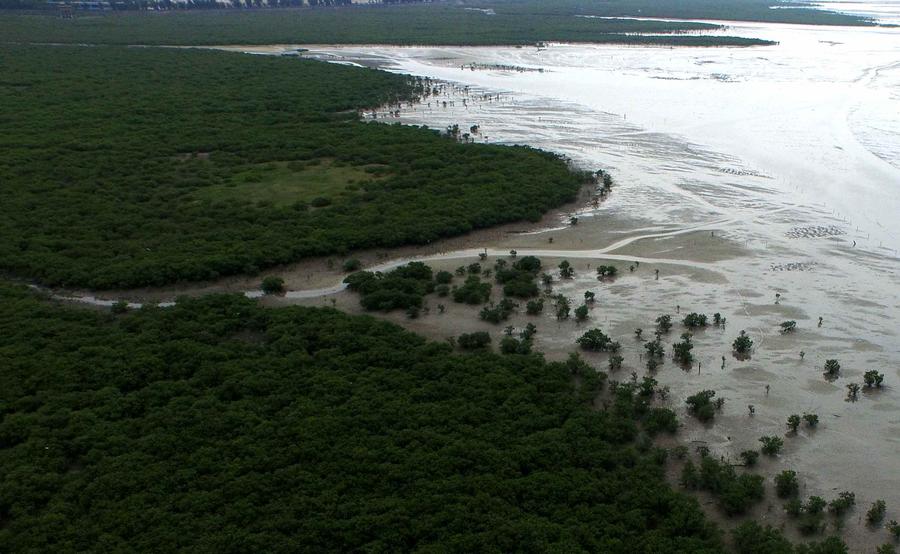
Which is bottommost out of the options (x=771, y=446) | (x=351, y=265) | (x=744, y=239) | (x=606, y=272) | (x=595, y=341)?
(x=771, y=446)

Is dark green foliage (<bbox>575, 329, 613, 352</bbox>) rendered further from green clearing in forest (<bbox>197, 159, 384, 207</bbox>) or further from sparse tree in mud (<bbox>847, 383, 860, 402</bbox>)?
green clearing in forest (<bbox>197, 159, 384, 207</bbox>)

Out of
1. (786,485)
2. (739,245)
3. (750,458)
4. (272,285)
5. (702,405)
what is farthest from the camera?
(739,245)

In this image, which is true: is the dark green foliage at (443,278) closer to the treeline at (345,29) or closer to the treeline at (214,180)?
the treeline at (214,180)

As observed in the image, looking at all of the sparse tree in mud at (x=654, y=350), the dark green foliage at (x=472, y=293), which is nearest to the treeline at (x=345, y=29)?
the dark green foliage at (x=472, y=293)

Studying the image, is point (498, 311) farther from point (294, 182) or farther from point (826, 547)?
point (294, 182)

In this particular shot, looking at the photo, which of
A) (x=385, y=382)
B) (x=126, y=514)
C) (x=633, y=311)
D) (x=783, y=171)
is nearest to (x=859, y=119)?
(x=783, y=171)

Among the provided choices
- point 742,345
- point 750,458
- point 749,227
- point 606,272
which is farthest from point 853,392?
point 749,227

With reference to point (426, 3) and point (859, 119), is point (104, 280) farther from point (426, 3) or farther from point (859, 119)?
point (426, 3)

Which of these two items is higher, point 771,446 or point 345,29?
point 345,29
